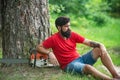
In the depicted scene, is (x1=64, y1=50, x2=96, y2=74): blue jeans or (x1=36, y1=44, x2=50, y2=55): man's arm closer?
(x1=64, y1=50, x2=96, y2=74): blue jeans

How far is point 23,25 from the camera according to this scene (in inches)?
340

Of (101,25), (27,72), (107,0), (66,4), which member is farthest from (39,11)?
(107,0)

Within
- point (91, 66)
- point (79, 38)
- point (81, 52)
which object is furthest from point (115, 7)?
point (91, 66)

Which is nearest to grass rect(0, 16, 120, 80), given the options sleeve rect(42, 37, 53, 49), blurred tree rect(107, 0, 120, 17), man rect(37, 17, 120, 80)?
man rect(37, 17, 120, 80)

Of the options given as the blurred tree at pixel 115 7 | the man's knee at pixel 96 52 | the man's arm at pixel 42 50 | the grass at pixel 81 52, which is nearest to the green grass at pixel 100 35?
the grass at pixel 81 52

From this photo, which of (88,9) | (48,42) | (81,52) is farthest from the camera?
(88,9)

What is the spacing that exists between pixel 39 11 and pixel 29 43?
64 cm

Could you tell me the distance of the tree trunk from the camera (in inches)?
339

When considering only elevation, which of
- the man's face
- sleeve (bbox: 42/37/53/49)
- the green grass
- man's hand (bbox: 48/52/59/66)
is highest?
the man's face

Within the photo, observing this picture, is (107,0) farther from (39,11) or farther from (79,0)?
(39,11)

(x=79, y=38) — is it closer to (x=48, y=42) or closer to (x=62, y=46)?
(x=62, y=46)

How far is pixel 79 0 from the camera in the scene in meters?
19.2

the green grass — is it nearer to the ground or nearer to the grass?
the grass

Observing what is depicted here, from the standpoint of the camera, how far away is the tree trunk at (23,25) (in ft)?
28.2
